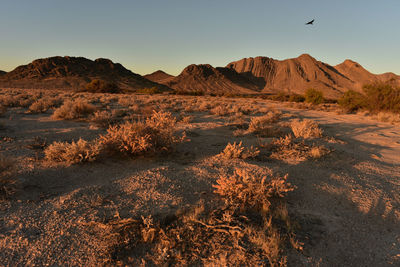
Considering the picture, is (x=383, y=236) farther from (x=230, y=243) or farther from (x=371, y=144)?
(x=371, y=144)

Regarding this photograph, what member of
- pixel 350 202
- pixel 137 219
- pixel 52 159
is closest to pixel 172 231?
pixel 137 219

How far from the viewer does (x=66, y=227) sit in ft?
7.51

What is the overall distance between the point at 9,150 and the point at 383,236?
6850 millimetres

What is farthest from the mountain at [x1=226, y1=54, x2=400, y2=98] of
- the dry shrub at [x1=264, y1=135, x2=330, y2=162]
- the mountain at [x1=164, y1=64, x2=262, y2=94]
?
the dry shrub at [x1=264, y1=135, x2=330, y2=162]

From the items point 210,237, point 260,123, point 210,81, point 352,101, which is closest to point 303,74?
point 210,81

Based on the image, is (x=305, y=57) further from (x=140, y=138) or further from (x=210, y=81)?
(x=140, y=138)

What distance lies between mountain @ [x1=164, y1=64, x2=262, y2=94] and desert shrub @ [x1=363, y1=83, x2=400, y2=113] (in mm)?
73599

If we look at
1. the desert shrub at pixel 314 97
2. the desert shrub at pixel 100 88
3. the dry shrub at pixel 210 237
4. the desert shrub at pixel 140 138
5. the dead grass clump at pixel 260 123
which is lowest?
the dry shrub at pixel 210 237

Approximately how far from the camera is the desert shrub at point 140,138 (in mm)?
4469

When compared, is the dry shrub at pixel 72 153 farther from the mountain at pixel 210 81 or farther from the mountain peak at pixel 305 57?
the mountain peak at pixel 305 57

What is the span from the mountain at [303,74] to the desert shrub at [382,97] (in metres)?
72.3

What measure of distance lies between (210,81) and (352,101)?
8563cm

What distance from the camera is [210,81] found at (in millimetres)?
100438

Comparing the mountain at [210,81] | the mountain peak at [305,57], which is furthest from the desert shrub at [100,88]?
the mountain peak at [305,57]
